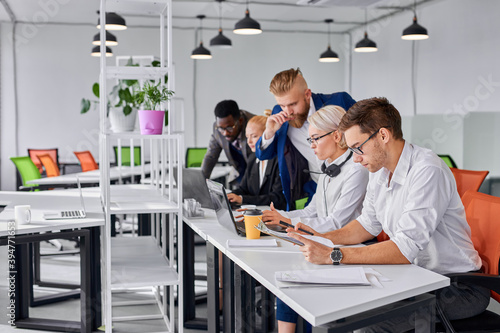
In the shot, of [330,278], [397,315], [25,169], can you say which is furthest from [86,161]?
[397,315]

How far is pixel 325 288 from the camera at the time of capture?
1701mm

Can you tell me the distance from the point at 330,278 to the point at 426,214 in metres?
0.47

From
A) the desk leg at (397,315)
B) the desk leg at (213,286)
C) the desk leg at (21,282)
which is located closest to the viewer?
the desk leg at (397,315)

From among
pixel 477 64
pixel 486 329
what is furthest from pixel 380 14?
pixel 486 329

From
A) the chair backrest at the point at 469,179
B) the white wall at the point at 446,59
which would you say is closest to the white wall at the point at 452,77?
the white wall at the point at 446,59

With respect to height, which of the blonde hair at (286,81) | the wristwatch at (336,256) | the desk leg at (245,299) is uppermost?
the blonde hair at (286,81)

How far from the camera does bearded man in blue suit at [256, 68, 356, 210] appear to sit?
3.18 meters

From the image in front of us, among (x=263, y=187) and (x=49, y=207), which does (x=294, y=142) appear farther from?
(x=49, y=207)

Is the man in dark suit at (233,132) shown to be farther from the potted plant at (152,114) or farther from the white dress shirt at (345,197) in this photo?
the white dress shirt at (345,197)

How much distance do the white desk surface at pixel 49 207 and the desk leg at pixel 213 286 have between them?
2.62 ft

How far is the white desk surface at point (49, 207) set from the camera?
287cm

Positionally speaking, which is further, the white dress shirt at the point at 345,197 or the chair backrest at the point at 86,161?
the chair backrest at the point at 86,161

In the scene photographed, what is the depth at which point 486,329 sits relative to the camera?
202 centimetres

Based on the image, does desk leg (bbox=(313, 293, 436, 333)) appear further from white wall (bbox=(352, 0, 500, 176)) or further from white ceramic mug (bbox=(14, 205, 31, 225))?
white wall (bbox=(352, 0, 500, 176))
